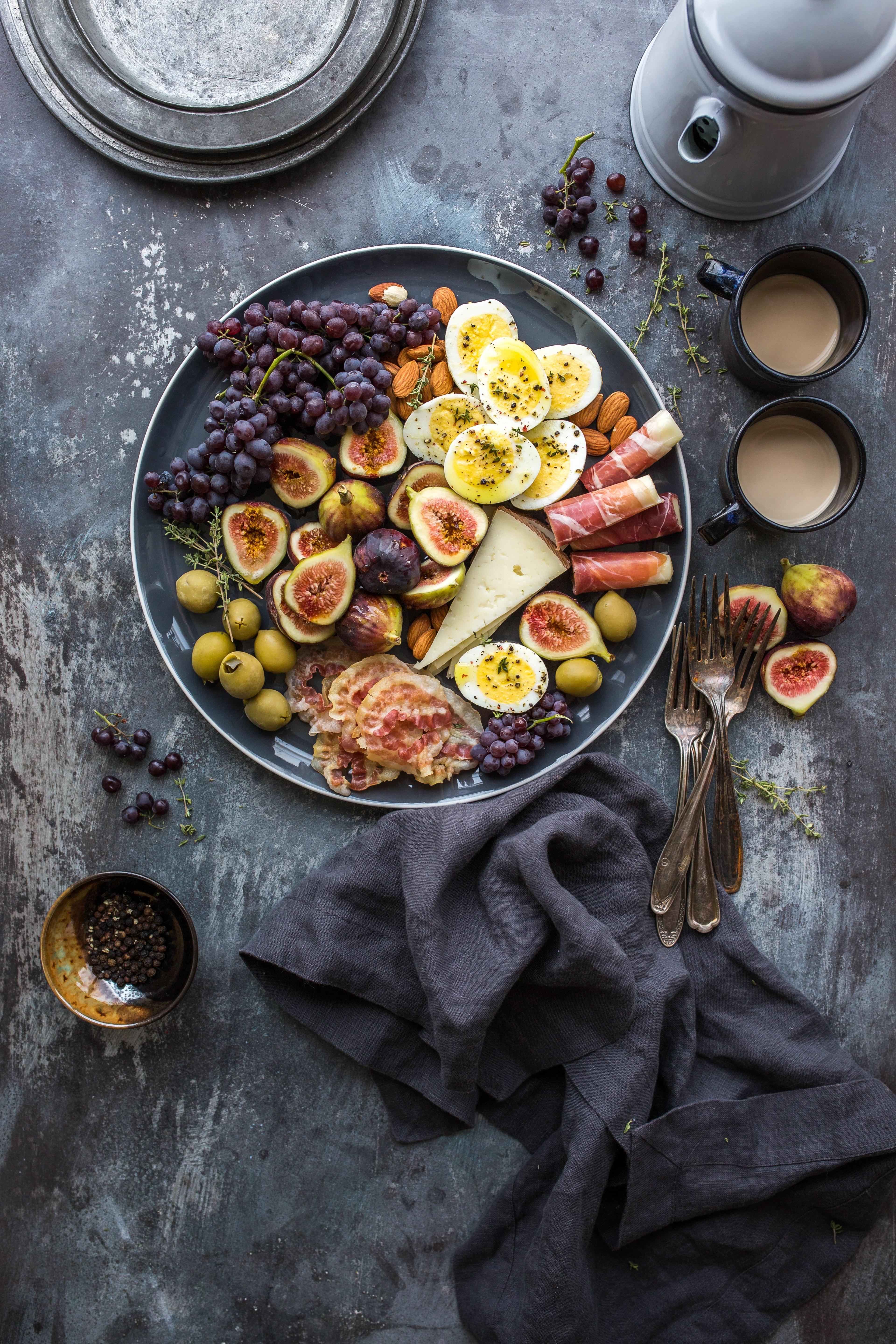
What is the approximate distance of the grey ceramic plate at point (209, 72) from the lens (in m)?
2.35

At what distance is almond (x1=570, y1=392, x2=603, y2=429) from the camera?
2.39 m

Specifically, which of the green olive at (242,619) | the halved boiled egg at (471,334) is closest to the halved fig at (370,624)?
the green olive at (242,619)

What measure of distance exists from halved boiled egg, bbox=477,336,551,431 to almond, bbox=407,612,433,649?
611 millimetres

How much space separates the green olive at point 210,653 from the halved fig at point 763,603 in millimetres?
1486

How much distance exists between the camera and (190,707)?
2.47 meters

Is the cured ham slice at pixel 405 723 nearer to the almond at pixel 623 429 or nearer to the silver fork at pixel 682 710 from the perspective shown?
the silver fork at pixel 682 710

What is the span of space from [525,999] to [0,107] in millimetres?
3127

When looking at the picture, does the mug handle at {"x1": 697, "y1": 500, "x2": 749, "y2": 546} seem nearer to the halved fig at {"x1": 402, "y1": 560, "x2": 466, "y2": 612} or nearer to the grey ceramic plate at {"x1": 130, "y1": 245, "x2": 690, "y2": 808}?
the grey ceramic plate at {"x1": 130, "y1": 245, "x2": 690, "y2": 808}

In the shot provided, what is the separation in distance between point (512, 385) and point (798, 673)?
4.09 ft

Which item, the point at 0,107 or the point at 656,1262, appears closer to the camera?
the point at 656,1262

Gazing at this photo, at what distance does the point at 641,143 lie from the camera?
2.44m

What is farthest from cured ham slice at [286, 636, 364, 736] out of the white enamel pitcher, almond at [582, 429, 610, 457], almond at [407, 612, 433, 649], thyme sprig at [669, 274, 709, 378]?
the white enamel pitcher

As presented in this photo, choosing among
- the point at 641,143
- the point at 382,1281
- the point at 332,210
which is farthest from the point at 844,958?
the point at 332,210

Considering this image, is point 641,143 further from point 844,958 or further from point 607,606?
point 844,958
